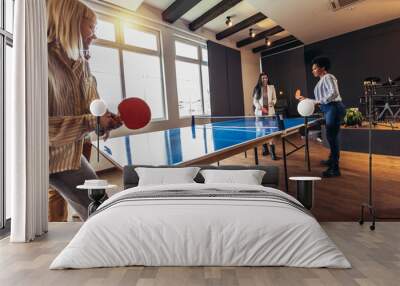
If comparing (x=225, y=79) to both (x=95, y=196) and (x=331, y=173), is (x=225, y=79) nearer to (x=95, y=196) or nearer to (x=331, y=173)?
(x=331, y=173)

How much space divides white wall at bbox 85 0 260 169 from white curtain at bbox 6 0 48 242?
607mm

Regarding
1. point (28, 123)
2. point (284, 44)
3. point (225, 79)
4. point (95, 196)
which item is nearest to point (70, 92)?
point (28, 123)

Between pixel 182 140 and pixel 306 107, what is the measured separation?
1366 millimetres

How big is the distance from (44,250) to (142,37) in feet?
7.73

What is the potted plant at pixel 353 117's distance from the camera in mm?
3424

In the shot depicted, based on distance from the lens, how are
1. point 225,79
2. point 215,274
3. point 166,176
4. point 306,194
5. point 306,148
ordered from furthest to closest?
1. point 225,79
2. point 306,148
3. point 166,176
4. point 306,194
5. point 215,274

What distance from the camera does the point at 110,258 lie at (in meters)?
2.37

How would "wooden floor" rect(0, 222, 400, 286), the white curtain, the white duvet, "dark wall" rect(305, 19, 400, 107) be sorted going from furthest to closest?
"dark wall" rect(305, 19, 400, 107) → the white curtain → the white duvet → "wooden floor" rect(0, 222, 400, 286)

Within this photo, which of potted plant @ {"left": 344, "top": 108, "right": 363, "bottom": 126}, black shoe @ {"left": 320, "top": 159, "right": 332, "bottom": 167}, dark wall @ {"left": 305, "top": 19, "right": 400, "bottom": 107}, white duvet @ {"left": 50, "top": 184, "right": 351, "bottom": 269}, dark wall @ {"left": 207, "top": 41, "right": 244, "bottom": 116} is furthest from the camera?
dark wall @ {"left": 207, "top": 41, "right": 244, "bottom": 116}

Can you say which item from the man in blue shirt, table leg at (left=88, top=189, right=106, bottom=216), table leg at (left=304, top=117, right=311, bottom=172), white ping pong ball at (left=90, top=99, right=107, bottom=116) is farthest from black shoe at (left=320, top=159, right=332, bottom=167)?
white ping pong ball at (left=90, top=99, right=107, bottom=116)

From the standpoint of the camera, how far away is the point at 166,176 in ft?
11.4

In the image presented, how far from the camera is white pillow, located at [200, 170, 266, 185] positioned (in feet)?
11.0

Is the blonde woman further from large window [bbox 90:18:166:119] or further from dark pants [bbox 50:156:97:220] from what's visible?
large window [bbox 90:18:166:119]

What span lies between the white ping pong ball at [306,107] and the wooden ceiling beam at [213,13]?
1.29m
